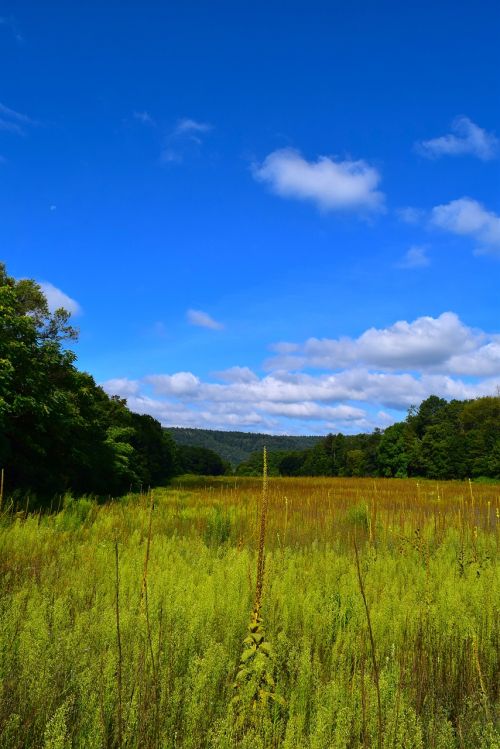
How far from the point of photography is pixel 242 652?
3.53 m

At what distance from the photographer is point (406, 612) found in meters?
4.15

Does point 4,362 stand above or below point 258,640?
above

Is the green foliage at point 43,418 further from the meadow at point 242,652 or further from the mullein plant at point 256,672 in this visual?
the mullein plant at point 256,672

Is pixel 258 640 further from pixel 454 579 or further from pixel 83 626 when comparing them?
pixel 454 579

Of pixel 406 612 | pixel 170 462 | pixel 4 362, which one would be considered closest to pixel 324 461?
pixel 170 462

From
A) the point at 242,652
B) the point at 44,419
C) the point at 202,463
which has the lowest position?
the point at 202,463

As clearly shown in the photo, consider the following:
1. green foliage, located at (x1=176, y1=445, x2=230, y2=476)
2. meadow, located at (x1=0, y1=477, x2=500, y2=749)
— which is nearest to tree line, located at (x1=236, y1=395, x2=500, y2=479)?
green foliage, located at (x1=176, y1=445, x2=230, y2=476)

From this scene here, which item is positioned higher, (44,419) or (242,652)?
(44,419)

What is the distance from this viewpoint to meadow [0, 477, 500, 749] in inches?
96.1

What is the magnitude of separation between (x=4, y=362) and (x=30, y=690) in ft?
36.4

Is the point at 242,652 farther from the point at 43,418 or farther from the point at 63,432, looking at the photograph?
the point at 63,432

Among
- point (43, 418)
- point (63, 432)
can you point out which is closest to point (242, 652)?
point (43, 418)

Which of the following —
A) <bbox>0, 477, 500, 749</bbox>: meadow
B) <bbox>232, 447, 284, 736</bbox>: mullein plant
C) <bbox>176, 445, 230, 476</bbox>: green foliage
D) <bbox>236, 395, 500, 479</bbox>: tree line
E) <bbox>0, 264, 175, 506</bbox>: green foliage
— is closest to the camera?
<bbox>232, 447, 284, 736</bbox>: mullein plant

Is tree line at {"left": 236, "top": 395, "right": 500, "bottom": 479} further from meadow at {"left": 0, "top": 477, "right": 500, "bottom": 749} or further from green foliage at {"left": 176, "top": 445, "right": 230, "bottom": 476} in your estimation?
meadow at {"left": 0, "top": 477, "right": 500, "bottom": 749}
